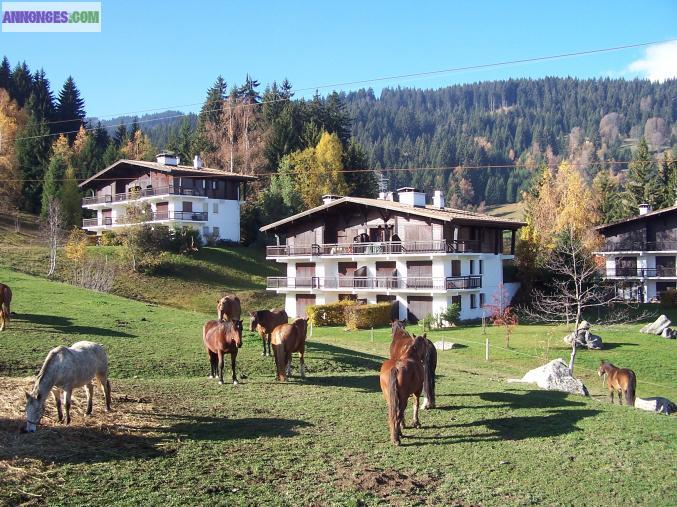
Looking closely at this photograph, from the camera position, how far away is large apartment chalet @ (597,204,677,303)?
61.2 m

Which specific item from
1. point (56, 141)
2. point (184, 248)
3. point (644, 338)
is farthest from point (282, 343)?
point (56, 141)

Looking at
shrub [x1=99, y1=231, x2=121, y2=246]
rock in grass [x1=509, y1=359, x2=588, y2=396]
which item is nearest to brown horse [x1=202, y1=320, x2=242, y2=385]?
rock in grass [x1=509, y1=359, x2=588, y2=396]

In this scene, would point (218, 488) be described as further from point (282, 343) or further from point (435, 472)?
point (282, 343)

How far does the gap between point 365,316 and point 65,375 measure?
35.3 m

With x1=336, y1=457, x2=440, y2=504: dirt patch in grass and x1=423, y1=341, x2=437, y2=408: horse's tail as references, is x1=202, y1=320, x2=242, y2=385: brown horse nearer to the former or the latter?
x1=423, y1=341, x2=437, y2=408: horse's tail

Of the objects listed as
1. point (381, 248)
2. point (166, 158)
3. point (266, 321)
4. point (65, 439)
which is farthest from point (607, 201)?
point (65, 439)

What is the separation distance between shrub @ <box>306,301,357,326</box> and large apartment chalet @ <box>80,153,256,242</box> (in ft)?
75.8

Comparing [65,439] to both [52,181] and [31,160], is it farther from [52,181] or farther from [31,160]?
[31,160]

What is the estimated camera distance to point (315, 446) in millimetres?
12125

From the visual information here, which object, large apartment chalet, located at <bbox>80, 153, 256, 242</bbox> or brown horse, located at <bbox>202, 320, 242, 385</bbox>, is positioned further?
large apartment chalet, located at <bbox>80, 153, 256, 242</bbox>

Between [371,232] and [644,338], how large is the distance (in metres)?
21.9

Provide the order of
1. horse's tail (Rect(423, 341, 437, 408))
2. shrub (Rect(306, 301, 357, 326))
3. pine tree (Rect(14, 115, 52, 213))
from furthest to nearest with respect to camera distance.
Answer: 1. pine tree (Rect(14, 115, 52, 213))
2. shrub (Rect(306, 301, 357, 326))
3. horse's tail (Rect(423, 341, 437, 408))

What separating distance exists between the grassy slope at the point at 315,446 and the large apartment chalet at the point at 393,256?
28971 millimetres

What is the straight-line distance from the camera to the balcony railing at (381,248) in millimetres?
49556
